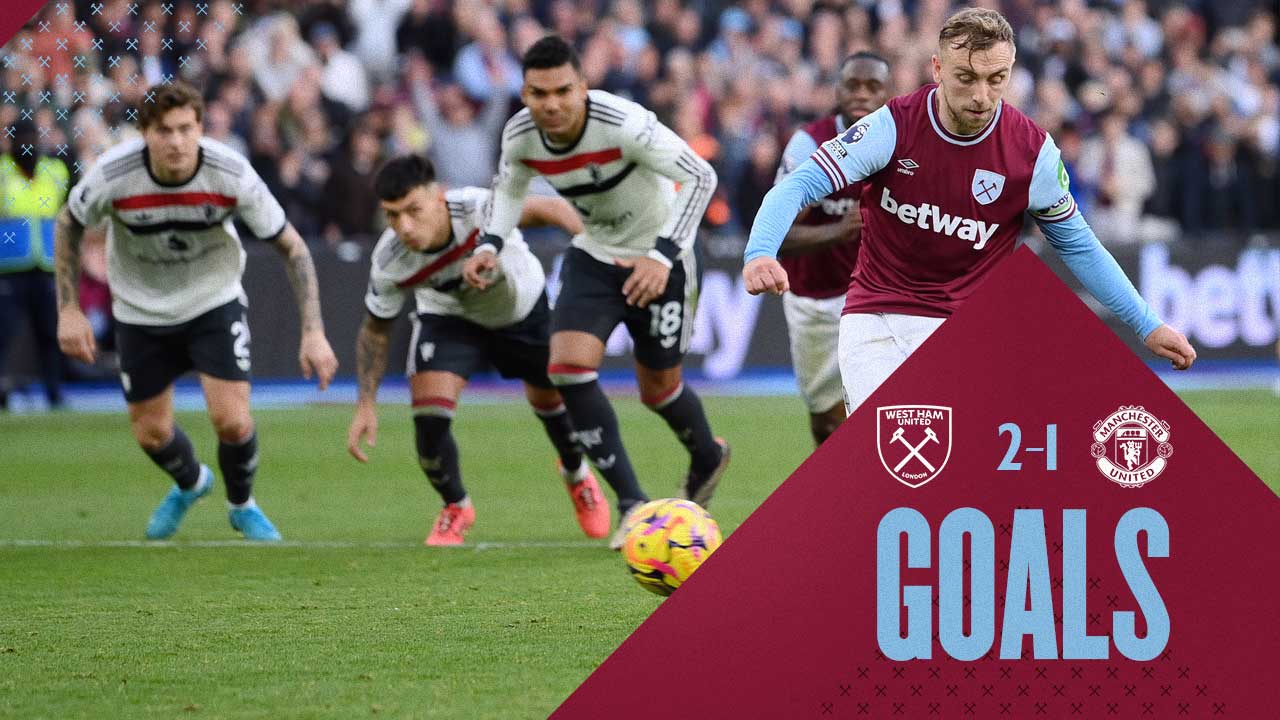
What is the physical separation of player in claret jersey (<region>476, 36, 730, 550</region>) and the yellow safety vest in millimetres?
4872

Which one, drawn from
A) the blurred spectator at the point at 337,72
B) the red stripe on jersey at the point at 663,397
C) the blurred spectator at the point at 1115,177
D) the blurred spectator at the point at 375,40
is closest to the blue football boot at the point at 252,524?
the red stripe on jersey at the point at 663,397

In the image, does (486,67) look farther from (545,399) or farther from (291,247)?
(291,247)

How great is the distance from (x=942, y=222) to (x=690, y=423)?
307 cm

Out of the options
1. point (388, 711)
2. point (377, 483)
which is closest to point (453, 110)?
point (377, 483)

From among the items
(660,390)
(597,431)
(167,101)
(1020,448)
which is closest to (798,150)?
(660,390)

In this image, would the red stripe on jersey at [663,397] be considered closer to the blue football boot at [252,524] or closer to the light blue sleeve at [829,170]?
the blue football boot at [252,524]

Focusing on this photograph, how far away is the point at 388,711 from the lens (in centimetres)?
491

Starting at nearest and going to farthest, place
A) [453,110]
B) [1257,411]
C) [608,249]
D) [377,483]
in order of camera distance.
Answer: [608,249], [377,483], [1257,411], [453,110]

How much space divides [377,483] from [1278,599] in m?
7.70

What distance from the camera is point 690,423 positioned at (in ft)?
29.3

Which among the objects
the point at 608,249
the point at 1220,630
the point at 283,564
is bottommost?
the point at 283,564

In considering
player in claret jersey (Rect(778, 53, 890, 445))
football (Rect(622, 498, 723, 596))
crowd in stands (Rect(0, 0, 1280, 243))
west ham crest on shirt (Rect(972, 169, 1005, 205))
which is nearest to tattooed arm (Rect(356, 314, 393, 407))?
player in claret jersey (Rect(778, 53, 890, 445))

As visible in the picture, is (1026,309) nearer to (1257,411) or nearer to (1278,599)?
(1278,599)

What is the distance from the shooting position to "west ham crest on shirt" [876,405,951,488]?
4.64 metres
